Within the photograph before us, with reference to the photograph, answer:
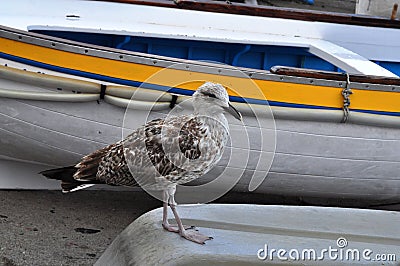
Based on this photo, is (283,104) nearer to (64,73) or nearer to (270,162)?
(270,162)

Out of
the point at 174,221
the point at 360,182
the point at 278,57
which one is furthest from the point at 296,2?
the point at 174,221

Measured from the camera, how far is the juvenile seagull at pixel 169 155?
3.12m

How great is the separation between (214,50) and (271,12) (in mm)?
674

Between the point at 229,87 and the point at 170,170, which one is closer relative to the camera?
the point at 170,170

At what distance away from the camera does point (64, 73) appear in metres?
5.28

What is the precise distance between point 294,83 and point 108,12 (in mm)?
2061

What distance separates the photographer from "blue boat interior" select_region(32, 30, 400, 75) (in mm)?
6395

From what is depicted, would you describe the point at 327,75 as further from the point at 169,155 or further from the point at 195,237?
the point at 195,237

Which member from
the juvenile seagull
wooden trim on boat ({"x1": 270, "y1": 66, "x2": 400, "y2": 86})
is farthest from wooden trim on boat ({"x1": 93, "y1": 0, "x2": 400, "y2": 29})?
the juvenile seagull

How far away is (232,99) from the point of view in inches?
211

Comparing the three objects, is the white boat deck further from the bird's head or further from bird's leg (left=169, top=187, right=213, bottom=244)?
the bird's head

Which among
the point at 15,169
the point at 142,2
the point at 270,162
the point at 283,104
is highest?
the point at 142,2
